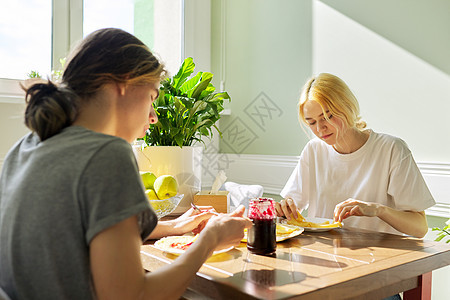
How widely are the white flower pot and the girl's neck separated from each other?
0.71 metres

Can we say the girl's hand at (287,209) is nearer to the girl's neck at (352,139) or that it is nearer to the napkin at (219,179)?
the napkin at (219,179)

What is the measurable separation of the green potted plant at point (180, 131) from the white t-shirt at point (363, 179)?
1.79ft

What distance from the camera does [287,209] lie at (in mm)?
1646

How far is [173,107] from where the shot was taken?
1.78 m

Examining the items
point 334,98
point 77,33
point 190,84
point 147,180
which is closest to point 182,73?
point 190,84

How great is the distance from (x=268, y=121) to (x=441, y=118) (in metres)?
1.22

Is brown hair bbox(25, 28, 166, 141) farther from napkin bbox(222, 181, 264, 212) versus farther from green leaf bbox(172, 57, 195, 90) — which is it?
napkin bbox(222, 181, 264, 212)

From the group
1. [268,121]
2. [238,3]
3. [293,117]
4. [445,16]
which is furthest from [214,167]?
[445,16]

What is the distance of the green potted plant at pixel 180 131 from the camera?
1.74 metres

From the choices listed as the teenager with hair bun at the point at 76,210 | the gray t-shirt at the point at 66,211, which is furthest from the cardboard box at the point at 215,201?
the gray t-shirt at the point at 66,211

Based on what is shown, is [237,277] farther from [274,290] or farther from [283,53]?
[283,53]

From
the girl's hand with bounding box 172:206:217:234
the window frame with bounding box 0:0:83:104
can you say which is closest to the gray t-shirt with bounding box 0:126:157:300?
the girl's hand with bounding box 172:206:217:234

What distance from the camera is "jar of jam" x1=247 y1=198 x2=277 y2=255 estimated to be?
118 centimetres

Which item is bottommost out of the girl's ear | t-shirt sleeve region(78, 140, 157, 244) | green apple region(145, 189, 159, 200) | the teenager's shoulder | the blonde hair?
green apple region(145, 189, 159, 200)
